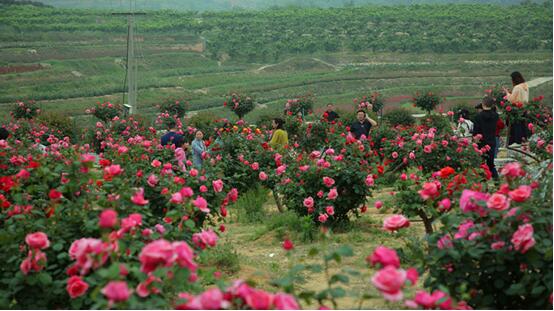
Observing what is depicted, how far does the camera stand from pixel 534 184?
377cm

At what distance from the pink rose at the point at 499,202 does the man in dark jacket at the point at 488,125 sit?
537cm

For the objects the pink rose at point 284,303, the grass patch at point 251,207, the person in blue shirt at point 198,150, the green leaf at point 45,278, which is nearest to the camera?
the pink rose at point 284,303

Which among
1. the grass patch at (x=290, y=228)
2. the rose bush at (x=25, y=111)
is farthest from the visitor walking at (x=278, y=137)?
the rose bush at (x=25, y=111)

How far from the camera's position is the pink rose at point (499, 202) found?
3311 mm

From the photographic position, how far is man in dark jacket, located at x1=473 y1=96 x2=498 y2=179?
857 cm

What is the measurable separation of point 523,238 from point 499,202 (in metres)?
0.17

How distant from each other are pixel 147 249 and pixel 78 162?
1683 mm

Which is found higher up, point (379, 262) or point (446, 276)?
point (379, 262)

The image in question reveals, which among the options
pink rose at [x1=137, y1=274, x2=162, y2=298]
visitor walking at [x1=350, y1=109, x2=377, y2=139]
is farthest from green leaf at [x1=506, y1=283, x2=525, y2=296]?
visitor walking at [x1=350, y1=109, x2=377, y2=139]

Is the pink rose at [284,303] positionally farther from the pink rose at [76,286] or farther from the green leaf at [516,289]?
the green leaf at [516,289]

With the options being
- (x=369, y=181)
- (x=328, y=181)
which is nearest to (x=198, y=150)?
(x=328, y=181)

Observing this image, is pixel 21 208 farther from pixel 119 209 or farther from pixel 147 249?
pixel 147 249

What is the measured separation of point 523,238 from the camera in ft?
10.7

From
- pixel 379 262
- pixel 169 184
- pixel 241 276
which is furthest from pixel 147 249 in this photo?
pixel 241 276
